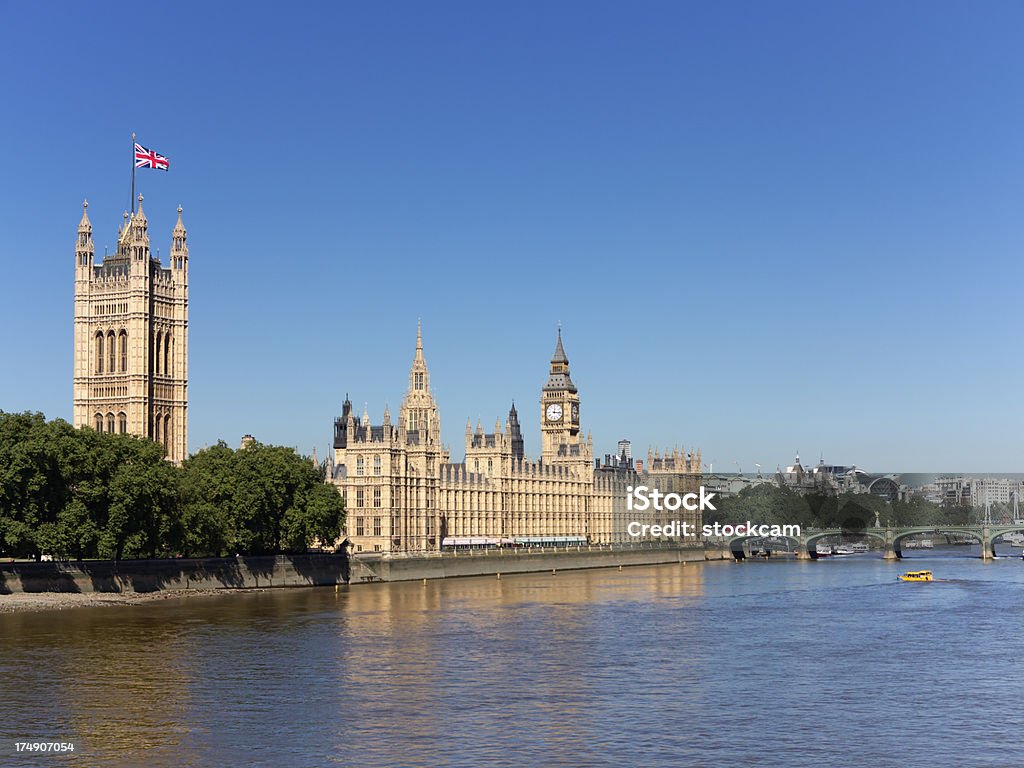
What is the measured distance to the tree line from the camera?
8731cm

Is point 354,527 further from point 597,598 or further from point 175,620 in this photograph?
point 175,620

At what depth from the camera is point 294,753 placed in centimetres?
4197

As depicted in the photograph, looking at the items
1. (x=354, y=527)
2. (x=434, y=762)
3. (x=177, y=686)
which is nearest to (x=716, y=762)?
(x=434, y=762)

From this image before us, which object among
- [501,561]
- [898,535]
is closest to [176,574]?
[501,561]

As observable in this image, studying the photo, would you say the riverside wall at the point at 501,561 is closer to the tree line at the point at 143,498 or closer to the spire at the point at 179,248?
the tree line at the point at 143,498

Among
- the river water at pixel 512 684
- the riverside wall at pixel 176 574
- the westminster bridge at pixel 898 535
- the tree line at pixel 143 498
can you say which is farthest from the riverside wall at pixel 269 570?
the westminster bridge at pixel 898 535

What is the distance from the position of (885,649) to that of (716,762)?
29614 millimetres

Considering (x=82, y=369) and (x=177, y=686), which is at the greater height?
(x=82, y=369)

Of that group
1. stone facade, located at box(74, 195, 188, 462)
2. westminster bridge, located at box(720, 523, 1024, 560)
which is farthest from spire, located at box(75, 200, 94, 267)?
westminster bridge, located at box(720, 523, 1024, 560)

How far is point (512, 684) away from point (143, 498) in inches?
1734

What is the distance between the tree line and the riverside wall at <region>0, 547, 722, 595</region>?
121cm

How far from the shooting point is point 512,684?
55.4 meters

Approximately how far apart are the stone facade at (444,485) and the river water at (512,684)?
37.2m

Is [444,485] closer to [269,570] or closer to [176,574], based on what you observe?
[269,570]
